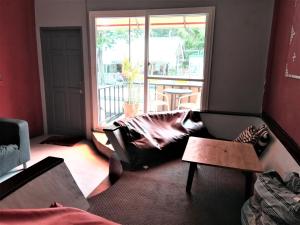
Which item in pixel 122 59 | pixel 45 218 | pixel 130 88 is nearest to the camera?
pixel 45 218

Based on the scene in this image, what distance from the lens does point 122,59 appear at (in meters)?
4.13

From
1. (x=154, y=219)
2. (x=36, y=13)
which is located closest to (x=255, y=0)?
(x=154, y=219)

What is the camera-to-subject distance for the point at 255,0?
10.6 ft

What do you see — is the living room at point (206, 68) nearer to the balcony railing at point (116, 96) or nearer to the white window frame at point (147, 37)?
the white window frame at point (147, 37)

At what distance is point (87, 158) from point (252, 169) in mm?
2523

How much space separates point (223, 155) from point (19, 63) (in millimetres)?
3660

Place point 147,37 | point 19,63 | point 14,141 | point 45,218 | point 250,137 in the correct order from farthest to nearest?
1. point 19,63
2. point 147,37
3. point 14,141
4. point 250,137
5. point 45,218

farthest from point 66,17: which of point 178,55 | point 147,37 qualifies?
point 178,55

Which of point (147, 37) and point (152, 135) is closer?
point (152, 135)

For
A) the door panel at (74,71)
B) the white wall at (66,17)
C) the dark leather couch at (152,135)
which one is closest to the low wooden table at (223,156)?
the dark leather couch at (152,135)

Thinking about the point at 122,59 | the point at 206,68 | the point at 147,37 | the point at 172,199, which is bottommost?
the point at 172,199

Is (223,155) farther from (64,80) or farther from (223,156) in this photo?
(64,80)

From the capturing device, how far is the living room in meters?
2.61

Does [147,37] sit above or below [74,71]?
above
